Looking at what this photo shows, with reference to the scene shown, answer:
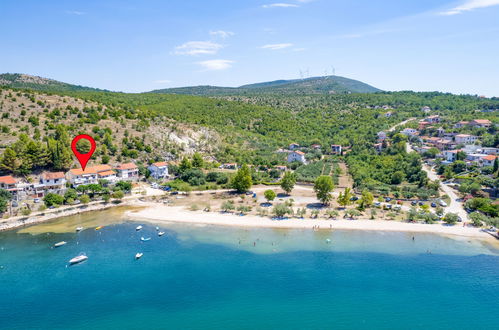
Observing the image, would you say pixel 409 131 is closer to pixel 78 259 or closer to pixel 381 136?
pixel 381 136

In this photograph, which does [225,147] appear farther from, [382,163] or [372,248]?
[372,248]

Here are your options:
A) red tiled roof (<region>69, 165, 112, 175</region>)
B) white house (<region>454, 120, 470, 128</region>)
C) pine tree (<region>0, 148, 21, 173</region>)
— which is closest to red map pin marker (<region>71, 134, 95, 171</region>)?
red tiled roof (<region>69, 165, 112, 175</region>)


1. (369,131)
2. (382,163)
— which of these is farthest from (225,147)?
(369,131)

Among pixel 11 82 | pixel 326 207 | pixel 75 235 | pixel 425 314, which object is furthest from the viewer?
pixel 11 82

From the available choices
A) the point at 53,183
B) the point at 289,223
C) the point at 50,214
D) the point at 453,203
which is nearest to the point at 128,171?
the point at 53,183

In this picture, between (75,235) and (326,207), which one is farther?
(326,207)

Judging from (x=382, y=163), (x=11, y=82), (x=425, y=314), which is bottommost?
(x=425, y=314)

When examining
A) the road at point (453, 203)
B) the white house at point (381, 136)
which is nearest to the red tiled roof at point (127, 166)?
the road at point (453, 203)

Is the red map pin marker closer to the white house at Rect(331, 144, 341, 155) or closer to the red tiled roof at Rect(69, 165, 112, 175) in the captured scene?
the red tiled roof at Rect(69, 165, 112, 175)
